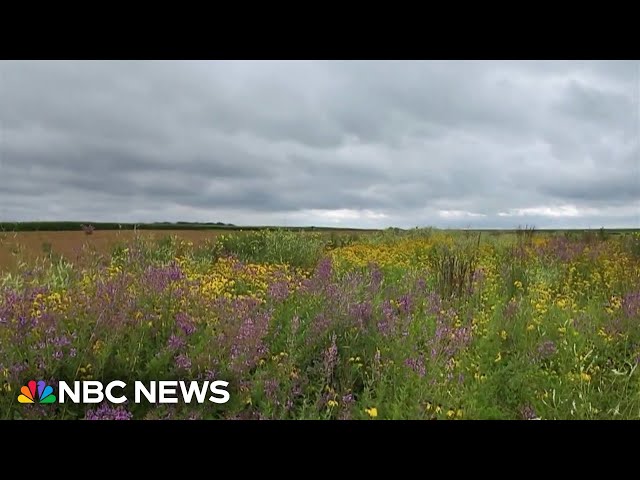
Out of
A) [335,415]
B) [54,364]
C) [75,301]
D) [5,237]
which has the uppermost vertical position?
[5,237]

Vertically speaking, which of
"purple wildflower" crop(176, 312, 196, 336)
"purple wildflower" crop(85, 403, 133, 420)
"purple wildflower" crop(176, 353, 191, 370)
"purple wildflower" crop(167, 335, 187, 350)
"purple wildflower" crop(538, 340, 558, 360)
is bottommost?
"purple wildflower" crop(85, 403, 133, 420)

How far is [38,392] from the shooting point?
8.37ft

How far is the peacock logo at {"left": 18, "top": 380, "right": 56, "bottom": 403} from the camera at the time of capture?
99.6 inches

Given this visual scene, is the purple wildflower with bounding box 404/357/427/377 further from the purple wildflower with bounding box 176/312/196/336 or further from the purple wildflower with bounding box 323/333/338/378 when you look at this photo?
the purple wildflower with bounding box 176/312/196/336

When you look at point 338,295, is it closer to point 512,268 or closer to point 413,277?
point 413,277

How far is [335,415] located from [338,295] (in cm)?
125

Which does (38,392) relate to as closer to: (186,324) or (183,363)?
(183,363)

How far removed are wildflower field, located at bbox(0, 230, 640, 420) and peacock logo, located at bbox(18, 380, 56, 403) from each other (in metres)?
0.03

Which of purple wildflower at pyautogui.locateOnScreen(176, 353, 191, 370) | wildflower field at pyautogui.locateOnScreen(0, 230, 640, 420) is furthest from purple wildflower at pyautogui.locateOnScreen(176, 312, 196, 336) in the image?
purple wildflower at pyautogui.locateOnScreen(176, 353, 191, 370)

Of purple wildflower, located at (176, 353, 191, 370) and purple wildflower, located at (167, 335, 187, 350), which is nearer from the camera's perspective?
purple wildflower, located at (176, 353, 191, 370)

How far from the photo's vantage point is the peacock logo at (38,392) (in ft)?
8.30

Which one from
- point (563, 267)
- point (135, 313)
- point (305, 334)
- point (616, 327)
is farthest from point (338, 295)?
point (563, 267)

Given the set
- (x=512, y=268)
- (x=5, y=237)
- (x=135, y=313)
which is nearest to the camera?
(x=135, y=313)

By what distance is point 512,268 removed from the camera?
20.3ft
